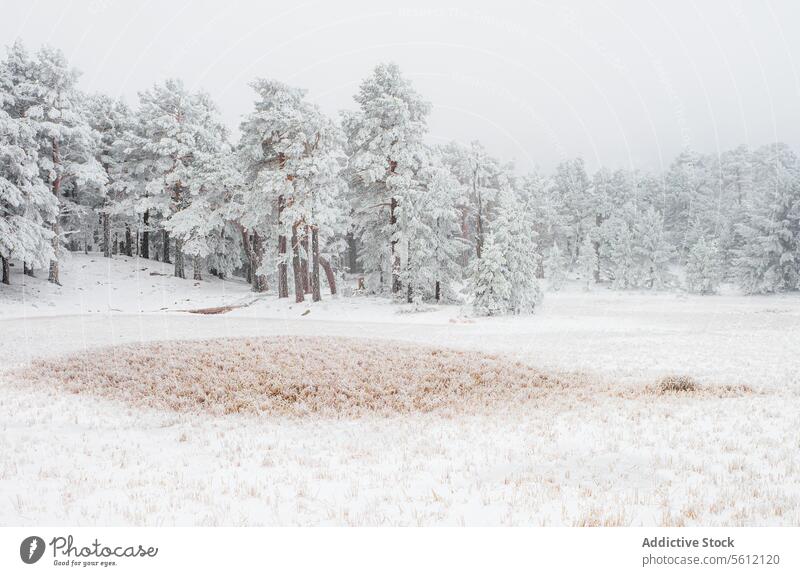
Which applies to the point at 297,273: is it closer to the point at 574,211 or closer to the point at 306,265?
the point at 306,265

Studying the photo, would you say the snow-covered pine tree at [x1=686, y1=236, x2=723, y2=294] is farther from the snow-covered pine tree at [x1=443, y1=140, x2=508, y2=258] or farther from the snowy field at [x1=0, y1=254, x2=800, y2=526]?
the snowy field at [x1=0, y1=254, x2=800, y2=526]

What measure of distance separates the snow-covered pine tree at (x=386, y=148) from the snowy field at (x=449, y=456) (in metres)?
17.4

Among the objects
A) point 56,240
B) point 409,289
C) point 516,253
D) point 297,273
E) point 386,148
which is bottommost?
point 409,289

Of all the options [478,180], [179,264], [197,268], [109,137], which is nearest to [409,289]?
[478,180]

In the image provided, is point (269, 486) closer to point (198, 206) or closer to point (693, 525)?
point (693, 525)

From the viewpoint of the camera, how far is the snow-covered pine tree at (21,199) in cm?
2980

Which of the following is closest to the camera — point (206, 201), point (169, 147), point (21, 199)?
point (21, 199)

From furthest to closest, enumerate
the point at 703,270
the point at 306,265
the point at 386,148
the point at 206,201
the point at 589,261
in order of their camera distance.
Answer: the point at 589,261 → the point at 703,270 → the point at 206,201 → the point at 306,265 → the point at 386,148

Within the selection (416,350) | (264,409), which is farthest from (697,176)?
(264,409)

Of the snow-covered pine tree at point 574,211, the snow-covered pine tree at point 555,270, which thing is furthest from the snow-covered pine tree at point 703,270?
the snow-covered pine tree at point 574,211

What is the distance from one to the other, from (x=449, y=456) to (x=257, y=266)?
1407 inches

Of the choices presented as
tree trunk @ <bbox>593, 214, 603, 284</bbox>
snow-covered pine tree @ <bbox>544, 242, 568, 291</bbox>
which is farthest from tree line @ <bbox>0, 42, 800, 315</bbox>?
snow-covered pine tree @ <bbox>544, 242, 568, 291</bbox>

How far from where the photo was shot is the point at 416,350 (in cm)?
1616

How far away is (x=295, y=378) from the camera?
1262 centimetres
